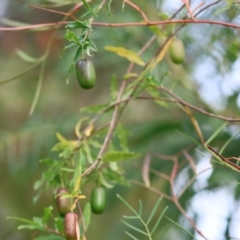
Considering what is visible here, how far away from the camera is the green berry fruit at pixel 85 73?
38 cm

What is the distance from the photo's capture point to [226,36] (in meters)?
0.70

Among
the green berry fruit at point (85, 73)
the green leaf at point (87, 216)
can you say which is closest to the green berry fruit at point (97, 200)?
the green leaf at point (87, 216)

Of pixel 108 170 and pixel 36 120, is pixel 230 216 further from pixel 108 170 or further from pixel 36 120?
pixel 36 120

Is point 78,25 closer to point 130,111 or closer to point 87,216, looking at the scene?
point 87,216

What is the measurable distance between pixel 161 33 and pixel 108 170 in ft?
0.41

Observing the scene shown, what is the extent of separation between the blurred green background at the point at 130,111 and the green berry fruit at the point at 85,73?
0.51 ft

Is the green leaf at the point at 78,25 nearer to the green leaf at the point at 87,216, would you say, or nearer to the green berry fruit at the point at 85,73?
the green berry fruit at the point at 85,73

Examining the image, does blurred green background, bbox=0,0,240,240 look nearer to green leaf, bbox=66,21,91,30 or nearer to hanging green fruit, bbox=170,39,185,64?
hanging green fruit, bbox=170,39,185,64

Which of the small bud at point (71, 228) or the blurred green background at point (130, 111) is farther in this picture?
the blurred green background at point (130, 111)

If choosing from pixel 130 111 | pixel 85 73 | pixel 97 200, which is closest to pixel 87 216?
pixel 97 200

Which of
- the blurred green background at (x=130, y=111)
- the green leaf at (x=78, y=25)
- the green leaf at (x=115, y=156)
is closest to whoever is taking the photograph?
the green leaf at (x=78, y=25)

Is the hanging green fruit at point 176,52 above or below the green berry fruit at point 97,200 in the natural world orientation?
above

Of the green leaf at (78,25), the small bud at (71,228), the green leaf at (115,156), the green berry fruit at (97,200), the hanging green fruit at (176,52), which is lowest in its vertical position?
the small bud at (71,228)

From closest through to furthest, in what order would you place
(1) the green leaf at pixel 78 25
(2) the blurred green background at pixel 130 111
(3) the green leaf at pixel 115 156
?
1. (1) the green leaf at pixel 78 25
2. (3) the green leaf at pixel 115 156
3. (2) the blurred green background at pixel 130 111
